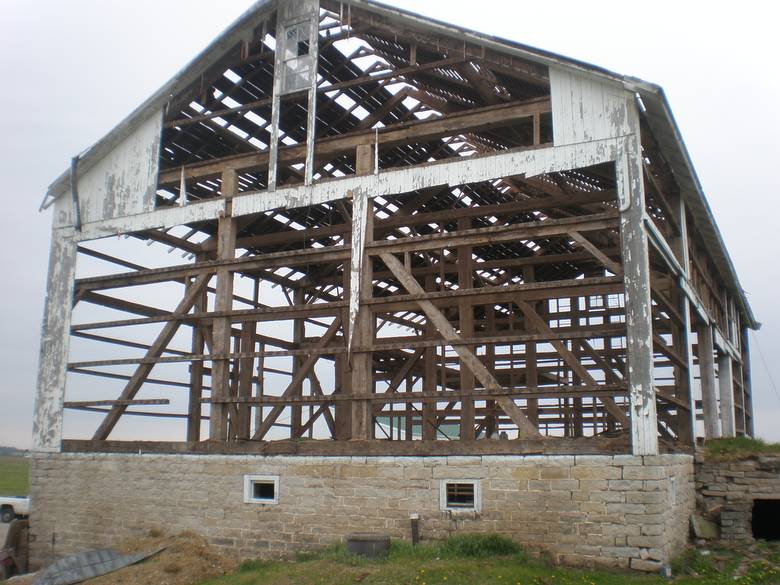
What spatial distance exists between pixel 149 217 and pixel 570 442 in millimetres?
9750

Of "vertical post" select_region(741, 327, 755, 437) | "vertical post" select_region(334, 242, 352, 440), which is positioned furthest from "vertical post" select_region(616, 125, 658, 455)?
"vertical post" select_region(741, 327, 755, 437)

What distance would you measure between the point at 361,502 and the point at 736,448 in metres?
8.04

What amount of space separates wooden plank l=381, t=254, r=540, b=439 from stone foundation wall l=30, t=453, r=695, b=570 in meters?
0.55

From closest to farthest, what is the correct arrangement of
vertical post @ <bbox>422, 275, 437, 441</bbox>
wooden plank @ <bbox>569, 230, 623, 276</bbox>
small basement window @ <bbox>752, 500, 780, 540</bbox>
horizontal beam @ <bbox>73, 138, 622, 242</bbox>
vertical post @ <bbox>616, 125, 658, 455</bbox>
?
vertical post @ <bbox>616, 125, 658, 455</bbox>, wooden plank @ <bbox>569, 230, 623, 276</bbox>, horizontal beam @ <bbox>73, 138, 622, 242</bbox>, small basement window @ <bbox>752, 500, 780, 540</bbox>, vertical post @ <bbox>422, 275, 437, 441</bbox>

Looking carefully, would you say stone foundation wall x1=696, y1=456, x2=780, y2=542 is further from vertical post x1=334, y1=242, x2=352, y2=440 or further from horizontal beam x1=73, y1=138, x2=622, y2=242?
vertical post x1=334, y1=242, x2=352, y2=440

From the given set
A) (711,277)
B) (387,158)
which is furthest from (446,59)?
(711,277)

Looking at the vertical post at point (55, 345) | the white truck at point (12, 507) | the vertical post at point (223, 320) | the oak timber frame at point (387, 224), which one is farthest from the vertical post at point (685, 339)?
the white truck at point (12, 507)

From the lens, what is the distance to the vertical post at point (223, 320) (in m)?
15.1

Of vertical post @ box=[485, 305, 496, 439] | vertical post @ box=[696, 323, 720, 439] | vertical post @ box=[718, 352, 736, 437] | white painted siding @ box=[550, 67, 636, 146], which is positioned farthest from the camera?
vertical post @ box=[718, 352, 736, 437]

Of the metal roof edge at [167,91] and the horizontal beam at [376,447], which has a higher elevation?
the metal roof edge at [167,91]

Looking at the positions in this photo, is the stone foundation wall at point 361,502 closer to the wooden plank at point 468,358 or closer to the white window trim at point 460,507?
the white window trim at point 460,507

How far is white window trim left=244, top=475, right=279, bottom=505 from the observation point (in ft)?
46.1

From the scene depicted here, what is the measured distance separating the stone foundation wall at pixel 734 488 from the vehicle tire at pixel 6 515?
18.7 m

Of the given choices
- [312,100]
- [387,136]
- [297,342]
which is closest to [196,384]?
[297,342]
